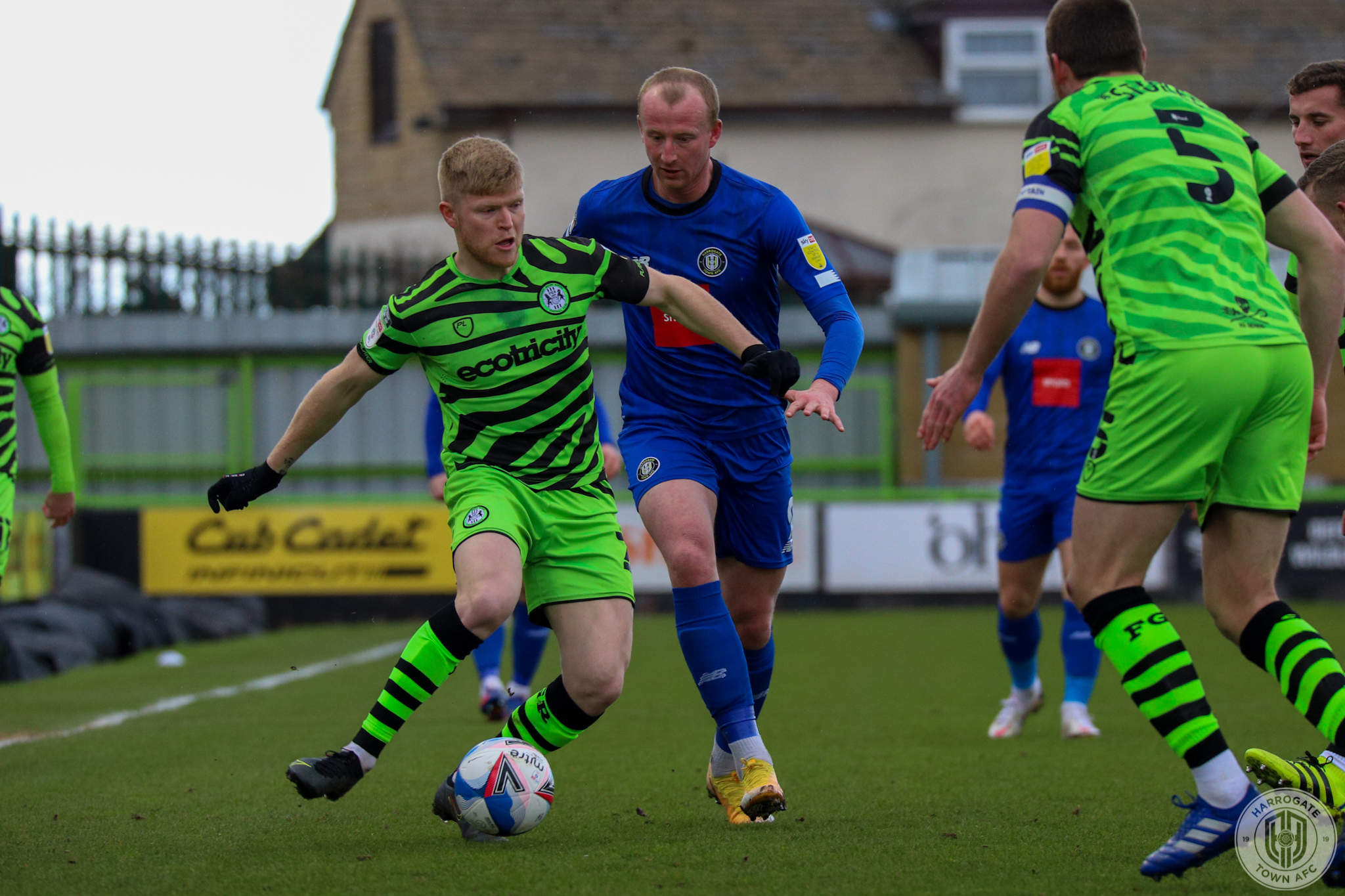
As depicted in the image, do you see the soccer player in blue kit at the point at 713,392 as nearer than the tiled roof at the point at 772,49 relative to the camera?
Yes

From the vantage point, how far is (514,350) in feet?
15.4

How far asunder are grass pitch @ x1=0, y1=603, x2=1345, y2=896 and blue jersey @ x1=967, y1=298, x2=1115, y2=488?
1.35m

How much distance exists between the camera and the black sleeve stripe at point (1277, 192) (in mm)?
3893

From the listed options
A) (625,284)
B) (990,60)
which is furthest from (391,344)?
(990,60)

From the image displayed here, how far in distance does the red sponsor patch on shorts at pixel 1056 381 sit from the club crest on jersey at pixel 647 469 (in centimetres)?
301

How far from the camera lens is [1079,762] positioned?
612 cm

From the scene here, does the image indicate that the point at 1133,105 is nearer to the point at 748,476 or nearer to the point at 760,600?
the point at 748,476

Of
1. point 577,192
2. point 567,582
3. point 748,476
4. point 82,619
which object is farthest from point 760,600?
point 577,192

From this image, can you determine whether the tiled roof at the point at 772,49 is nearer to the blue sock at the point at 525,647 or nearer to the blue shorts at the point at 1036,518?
the blue sock at the point at 525,647

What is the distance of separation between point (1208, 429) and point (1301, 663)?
67 centimetres

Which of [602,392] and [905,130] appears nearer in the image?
[602,392]

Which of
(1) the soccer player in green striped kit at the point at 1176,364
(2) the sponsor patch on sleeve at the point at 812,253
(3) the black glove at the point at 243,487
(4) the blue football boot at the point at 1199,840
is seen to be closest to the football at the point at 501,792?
(3) the black glove at the point at 243,487

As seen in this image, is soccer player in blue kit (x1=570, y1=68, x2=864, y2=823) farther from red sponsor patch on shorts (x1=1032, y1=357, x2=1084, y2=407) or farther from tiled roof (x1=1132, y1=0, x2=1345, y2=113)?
tiled roof (x1=1132, y1=0, x2=1345, y2=113)

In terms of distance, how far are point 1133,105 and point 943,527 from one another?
1267 centimetres
